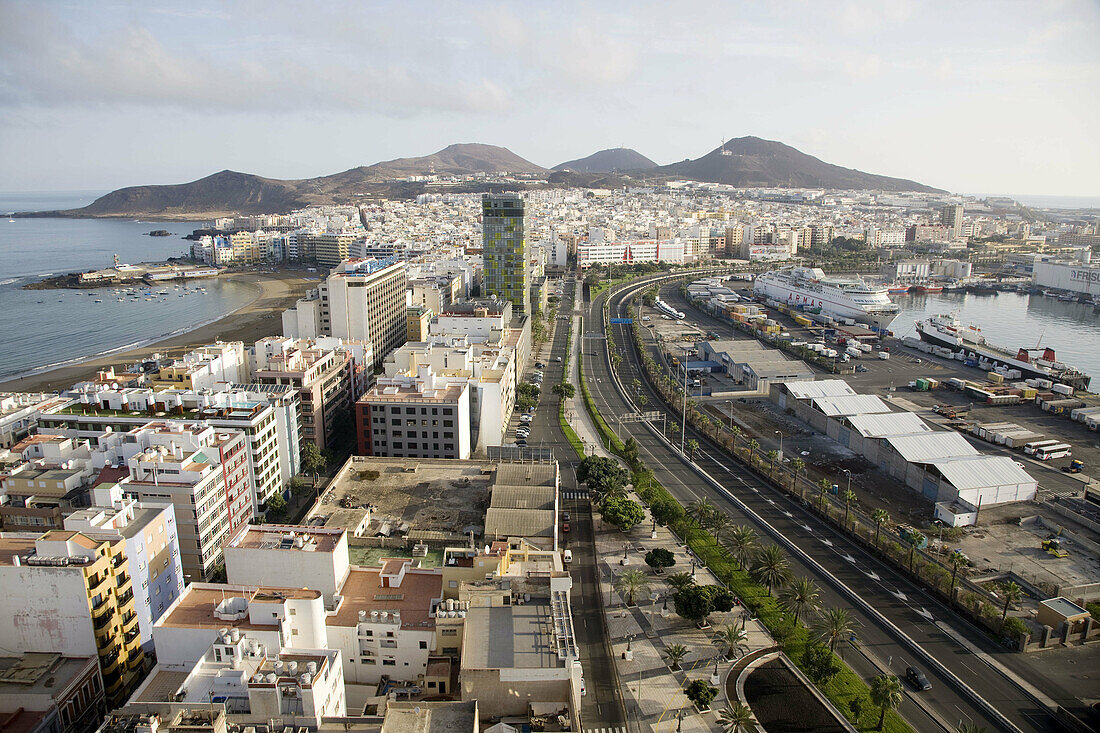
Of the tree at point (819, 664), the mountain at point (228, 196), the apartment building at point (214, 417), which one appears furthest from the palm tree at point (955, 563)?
the mountain at point (228, 196)

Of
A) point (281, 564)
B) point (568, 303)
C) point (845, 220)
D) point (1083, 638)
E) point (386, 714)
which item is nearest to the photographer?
point (386, 714)

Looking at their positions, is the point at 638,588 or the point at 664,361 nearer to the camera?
the point at 638,588

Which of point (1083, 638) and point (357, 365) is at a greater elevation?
point (357, 365)

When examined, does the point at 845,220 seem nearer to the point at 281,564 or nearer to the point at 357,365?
the point at 357,365

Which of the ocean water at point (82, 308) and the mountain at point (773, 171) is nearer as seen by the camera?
the ocean water at point (82, 308)

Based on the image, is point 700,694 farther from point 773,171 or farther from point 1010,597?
point 773,171

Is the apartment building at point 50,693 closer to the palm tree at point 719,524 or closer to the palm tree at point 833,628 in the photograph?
the palm tree at point 833,628

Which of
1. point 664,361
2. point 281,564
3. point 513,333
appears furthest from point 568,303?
point 281,564
